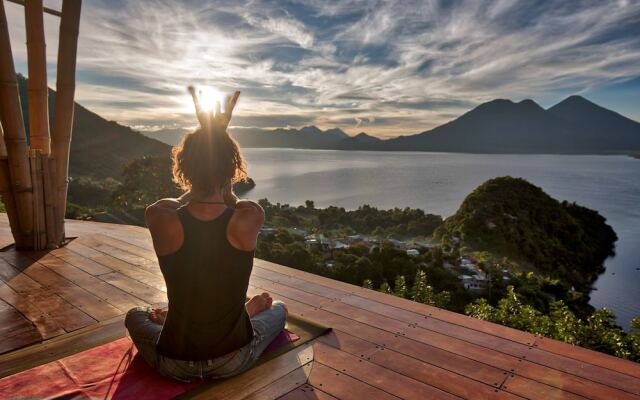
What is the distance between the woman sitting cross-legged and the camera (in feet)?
4.70

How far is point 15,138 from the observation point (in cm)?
388

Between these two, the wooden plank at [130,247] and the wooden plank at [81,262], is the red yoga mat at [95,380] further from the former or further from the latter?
the wooden plank at [130,247]

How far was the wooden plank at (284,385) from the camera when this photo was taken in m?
1.72

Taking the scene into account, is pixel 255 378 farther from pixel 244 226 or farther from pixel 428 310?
pixel 428 310

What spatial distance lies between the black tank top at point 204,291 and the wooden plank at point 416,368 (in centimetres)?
72

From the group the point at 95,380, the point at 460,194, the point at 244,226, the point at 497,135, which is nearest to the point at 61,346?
the point at 95,380


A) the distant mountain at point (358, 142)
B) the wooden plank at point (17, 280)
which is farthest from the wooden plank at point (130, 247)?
the distant mountain at point (358, 142)

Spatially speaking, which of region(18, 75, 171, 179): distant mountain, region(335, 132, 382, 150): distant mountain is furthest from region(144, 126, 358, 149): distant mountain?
region(18, 75, 171, 179): distant mountain

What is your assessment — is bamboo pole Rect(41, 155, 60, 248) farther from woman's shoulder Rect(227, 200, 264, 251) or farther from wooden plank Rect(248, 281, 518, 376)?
woman's shoulder Rect(227, 200, 264, 251)

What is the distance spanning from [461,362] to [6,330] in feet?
8.52

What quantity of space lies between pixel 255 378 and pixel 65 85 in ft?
12.1

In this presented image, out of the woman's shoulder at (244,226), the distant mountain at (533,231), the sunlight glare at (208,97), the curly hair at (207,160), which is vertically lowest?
the distant mountain at (533,231)

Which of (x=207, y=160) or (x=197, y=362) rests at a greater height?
(x=207, y=160)

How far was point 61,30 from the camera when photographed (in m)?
3.95
